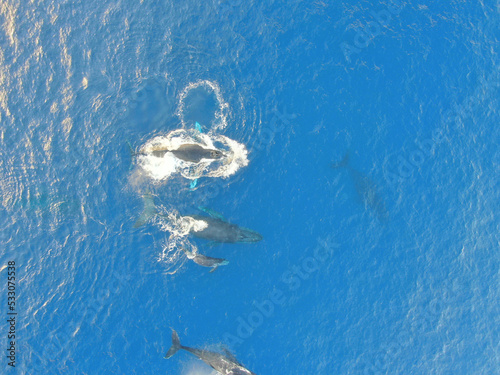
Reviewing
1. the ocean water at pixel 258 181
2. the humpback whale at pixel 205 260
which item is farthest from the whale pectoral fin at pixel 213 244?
the humpback whale at pixel 205 260

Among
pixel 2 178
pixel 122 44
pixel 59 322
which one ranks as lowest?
pixel 59 322

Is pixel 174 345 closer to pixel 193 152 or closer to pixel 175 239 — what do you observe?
pixel 175 239

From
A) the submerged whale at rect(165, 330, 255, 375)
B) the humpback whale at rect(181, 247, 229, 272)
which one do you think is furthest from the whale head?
the submerged whale at rect(165, 330, 255, 375)

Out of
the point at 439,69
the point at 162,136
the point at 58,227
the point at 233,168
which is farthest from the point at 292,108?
the point at 58,227

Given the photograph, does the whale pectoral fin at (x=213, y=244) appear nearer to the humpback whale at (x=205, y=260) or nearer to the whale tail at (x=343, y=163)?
the humpback whale at (x=205, y=260)

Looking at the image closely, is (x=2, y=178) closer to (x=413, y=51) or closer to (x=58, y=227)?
Result: (x=58, y=227)

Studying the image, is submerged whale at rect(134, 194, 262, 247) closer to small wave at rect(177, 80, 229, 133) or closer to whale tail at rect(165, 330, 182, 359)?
small wave at rect(177, 80, 229, 133)
